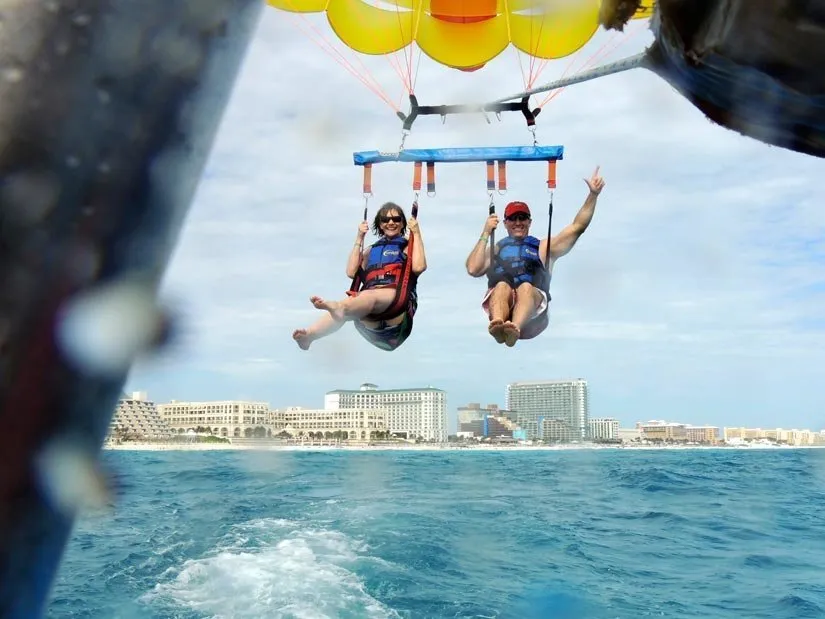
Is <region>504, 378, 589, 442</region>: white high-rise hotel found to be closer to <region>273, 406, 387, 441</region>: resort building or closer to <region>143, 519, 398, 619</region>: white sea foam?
<region>273, 406, 387, 441</region>: resort building

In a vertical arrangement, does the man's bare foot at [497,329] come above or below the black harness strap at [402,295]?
below

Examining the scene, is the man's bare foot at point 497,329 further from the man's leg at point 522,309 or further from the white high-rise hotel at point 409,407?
the white high-rise hotel at point 409,407

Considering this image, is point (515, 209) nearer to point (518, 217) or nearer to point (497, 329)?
point (518, 217)

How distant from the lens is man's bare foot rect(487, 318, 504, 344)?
16.9 feet

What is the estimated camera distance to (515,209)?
6.14m

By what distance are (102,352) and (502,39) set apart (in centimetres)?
749

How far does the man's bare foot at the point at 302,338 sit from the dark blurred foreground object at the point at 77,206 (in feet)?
15.3

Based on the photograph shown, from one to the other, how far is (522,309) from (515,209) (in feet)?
3.69

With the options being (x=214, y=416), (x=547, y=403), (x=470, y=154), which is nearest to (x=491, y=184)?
(x=470, y=154)

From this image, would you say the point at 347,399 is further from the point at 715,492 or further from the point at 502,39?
the point at 502,39

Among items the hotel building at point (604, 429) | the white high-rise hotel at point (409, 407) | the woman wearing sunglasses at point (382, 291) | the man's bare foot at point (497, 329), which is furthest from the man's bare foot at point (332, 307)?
the hotel building at point (604, 429)

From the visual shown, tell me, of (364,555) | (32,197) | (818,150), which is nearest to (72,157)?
(32,197)

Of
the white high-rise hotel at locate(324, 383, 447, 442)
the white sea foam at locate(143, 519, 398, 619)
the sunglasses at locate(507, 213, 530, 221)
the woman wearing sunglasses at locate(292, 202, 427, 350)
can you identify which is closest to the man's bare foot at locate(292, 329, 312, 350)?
the woman wearing sunglasses at locate(292, 202, 427, 350)

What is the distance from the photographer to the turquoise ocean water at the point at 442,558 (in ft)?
27.8
